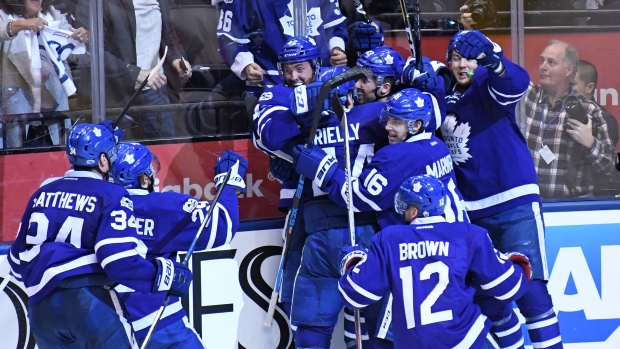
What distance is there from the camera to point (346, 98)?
5.22 meters

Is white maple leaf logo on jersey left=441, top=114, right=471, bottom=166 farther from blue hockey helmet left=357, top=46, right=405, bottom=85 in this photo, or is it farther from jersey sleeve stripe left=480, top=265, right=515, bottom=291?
jersey sleeve stripe left=480, top=265, right=515, bottom=291

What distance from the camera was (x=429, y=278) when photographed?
436 cm

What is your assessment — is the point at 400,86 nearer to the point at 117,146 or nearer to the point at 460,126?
the point at 460,126

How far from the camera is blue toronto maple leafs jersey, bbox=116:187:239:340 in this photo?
480 centimetres

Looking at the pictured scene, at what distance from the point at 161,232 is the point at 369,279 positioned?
37.1 inches

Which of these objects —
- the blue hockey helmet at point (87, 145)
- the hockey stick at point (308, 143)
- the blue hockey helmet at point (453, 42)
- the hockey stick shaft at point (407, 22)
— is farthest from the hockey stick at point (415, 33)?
the blue hockey helmet at point (87, 145)

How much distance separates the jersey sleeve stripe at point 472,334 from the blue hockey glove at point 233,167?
1.30m

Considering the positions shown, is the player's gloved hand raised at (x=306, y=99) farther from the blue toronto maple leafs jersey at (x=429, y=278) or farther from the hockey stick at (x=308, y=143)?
the blue toronto maple leafs jersey at (x=429, y=278)

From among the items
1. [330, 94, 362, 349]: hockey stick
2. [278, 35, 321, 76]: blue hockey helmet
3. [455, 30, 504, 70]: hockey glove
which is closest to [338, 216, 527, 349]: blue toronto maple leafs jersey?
[330, 94, 362, 349]: hockey stick

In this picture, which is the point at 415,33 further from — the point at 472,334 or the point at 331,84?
the point at 472,334

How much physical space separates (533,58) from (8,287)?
2791 mm

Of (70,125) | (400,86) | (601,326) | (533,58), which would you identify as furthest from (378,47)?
(601,326)

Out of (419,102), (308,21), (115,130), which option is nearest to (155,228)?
(115,130)

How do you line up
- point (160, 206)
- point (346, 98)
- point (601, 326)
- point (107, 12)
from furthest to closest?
point (601, 326) → point (107, 12) → point (346, 98) → point (160, 206)
